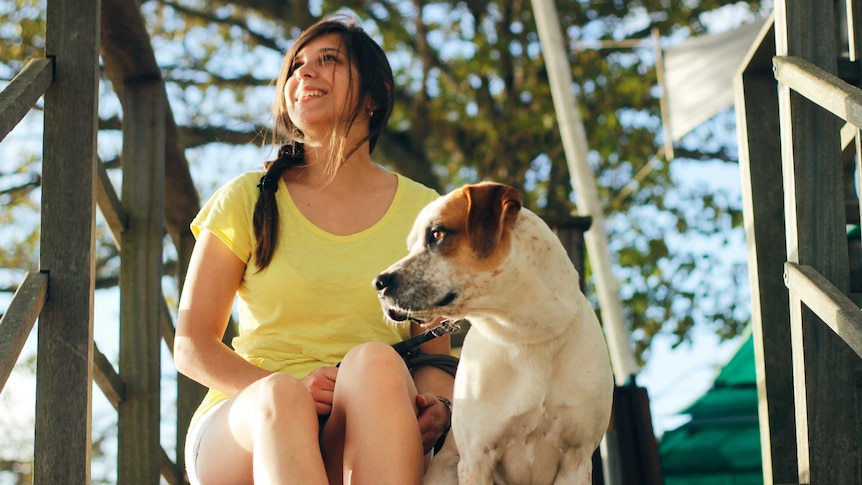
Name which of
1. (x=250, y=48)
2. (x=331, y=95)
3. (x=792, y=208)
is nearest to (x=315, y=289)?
(x=331, y=95)

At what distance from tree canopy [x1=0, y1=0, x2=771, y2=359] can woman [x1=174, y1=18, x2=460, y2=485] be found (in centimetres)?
560

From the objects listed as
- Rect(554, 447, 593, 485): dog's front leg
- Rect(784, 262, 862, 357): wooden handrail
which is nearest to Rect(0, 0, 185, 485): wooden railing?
Rect(554, 447, 593, 485): dog's front leg

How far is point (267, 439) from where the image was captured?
2092mm

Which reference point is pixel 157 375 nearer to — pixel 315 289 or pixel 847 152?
pixel 315 289

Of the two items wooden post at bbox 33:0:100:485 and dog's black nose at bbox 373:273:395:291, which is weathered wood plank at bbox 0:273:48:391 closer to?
wooden post at bbox 33:0:100:485

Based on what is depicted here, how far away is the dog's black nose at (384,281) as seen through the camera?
2137mm

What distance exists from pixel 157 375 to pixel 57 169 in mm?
903

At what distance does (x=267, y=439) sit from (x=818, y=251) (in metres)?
1.22

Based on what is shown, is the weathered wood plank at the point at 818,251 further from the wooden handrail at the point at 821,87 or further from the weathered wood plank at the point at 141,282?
the weathered wood plank at the point at 141,282

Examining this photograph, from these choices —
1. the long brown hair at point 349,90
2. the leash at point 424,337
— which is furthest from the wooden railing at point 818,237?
the long brown hair at point 349,90

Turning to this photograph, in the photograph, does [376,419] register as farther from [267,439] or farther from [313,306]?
[313,306]

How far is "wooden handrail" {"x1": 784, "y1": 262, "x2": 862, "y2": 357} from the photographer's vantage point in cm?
203

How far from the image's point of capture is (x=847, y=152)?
262cm

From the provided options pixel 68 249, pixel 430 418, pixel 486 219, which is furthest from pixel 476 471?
pixel 68 249
